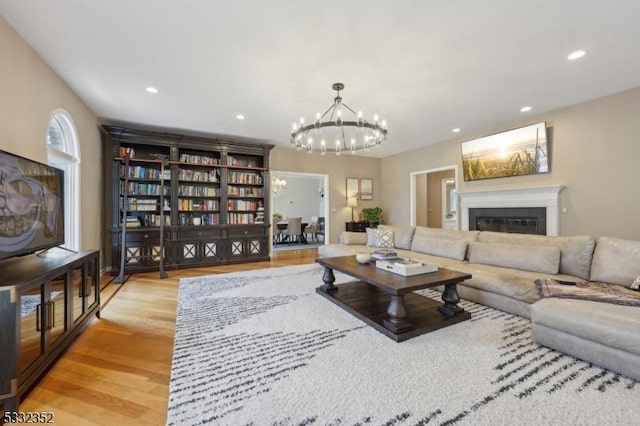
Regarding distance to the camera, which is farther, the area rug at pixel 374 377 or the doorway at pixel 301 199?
the doorway at pixel 301 199

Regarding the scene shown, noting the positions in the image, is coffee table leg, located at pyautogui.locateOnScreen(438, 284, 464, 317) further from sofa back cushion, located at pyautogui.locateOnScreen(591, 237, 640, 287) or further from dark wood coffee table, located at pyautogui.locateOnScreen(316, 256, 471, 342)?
sofa back cushion, located at pyautogui.locateOnScreen(591, 237, 640, 287)

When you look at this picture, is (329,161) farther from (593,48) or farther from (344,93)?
(593,48)

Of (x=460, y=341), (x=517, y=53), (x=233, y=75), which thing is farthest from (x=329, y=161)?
(x=460, y=341)

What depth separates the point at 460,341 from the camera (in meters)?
2.14

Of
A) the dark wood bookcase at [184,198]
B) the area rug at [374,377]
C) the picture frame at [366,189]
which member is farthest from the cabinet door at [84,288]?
the picture frame at [366,189]

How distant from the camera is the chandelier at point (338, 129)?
3061 mm

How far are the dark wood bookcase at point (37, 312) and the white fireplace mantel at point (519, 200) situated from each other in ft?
19.7

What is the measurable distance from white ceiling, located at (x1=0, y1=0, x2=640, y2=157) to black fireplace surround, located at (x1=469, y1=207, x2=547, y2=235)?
1.71 m

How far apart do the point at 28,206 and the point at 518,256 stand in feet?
15.2

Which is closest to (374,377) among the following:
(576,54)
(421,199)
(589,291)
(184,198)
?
(589,291)

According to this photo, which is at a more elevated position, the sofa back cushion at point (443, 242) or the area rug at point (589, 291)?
the sofa back cushion at point (443, 242)

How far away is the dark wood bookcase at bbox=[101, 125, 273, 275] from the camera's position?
4.65 metres

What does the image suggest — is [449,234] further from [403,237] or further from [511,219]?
[511,219]

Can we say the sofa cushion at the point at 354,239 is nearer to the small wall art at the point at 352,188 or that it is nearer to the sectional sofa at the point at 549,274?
the sectional sofa at the point at 549,274
